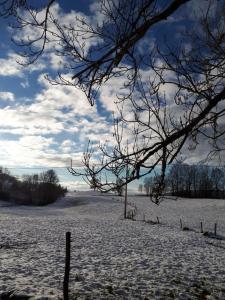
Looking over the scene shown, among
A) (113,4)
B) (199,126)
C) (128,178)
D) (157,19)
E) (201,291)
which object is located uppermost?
(113,4)

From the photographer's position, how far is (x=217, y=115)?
5.30 metres

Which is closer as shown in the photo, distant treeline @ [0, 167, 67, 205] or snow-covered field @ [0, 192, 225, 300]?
snow-covered field @ [0, 192, 225, 300]

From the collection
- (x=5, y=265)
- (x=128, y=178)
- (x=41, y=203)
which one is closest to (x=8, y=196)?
(x=41, y=203)

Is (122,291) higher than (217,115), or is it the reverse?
(217,115)

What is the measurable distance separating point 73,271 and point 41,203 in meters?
79.9

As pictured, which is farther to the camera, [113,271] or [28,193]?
[28,193]

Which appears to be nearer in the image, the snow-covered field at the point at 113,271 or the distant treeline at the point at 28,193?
the snow-covered field at the point at 113,271

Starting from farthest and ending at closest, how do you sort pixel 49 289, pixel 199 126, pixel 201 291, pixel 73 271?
1. pixel 73 271
2. pixel 201 291
3. pixel 49 289
4. pixel 199 126

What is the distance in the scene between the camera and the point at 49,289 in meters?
9.12

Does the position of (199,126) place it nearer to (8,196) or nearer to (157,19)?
(157,19)

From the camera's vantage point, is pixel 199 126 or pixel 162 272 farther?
→ pixel 162 272

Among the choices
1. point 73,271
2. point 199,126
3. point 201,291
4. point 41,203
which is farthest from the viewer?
point 41,203

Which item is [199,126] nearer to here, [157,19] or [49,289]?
[157,19]

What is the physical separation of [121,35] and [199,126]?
171cm
